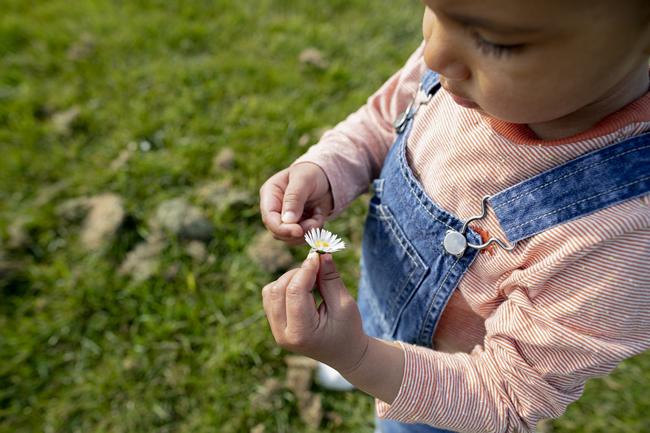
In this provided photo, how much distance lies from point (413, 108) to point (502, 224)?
39cm

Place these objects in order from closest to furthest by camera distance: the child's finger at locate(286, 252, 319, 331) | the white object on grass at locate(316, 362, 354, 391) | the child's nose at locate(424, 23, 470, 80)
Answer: the child's nose at locate(424, 23, 470, 80) → the child's finger at locate(286, 252, 319, 331) → the white object on grass at locate(316, 362, 354, 391)

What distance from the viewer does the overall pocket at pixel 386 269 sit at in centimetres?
112

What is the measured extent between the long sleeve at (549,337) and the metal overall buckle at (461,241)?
0.07 meters

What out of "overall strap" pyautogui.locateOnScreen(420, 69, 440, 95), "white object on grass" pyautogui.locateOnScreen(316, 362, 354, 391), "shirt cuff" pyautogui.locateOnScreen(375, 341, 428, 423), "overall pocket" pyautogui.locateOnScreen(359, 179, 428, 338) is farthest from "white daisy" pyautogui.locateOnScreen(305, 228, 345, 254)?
"white object on grass" pyautogui.locateOnScreen(316, 362, 354, 391)

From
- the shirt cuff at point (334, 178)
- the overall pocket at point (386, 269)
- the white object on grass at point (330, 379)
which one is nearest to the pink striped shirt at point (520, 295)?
the overall pocket at point (386, 269)

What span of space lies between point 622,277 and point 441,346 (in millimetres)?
497

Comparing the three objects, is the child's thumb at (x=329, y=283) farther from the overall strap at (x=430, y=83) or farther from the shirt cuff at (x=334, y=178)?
the overall strap at (x=430, y=83)

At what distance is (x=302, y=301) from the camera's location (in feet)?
3.04

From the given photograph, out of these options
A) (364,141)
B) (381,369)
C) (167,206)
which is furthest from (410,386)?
(167,206)

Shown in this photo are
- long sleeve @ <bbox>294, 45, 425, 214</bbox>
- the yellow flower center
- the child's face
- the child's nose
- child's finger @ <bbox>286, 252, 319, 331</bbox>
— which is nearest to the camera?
the child's face

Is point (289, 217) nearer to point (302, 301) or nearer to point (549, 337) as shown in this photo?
point (302, 301)

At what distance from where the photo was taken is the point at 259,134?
256cm

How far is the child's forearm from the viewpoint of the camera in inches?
38.1

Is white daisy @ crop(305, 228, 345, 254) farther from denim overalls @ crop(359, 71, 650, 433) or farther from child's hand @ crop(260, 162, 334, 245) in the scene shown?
denim overalls @ crop(359, 71, 650, 433)
